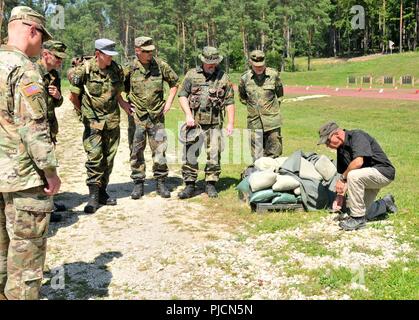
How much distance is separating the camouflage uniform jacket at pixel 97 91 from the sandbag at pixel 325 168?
295cm

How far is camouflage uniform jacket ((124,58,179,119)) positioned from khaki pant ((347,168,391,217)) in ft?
10.3

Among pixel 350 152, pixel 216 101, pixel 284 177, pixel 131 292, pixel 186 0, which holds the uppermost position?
pixel 186 0

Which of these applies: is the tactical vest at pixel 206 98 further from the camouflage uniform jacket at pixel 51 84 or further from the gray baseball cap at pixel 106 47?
the camouflage uniform jacket at pixel 51 84

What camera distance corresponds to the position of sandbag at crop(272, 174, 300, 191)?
6.06 meters

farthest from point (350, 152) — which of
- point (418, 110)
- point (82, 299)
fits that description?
point (418, 110)

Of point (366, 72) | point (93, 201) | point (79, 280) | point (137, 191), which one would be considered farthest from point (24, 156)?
point (366, 72)

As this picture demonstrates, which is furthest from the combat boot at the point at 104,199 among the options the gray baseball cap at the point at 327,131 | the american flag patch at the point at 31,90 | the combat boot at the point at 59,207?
the american flag patch at the point at 31,90

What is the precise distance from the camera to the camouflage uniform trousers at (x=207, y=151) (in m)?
7.20

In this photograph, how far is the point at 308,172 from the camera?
6238 millimetres

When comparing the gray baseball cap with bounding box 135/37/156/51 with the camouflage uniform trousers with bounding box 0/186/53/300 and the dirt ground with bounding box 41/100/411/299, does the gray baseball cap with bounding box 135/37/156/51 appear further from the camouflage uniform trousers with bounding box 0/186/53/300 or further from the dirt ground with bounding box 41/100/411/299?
the camouflage uniform trousers with bounding box 0/186/53/300

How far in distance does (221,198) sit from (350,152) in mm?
2350

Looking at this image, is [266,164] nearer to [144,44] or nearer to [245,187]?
[245,187]
